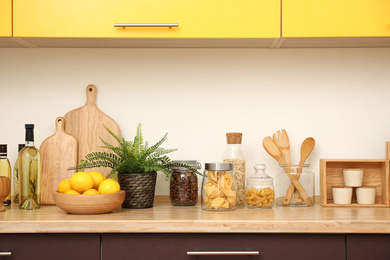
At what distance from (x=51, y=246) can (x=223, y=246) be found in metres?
0.60

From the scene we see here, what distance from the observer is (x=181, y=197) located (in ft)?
6.22

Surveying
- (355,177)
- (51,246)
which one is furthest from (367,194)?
(51,246)

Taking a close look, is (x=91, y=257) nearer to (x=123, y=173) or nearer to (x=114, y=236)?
(x=114, y=236)

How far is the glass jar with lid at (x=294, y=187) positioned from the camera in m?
1.94

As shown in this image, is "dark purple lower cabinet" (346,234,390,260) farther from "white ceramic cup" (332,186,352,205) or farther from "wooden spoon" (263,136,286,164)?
"wooden spoon" (263,136,286,164)

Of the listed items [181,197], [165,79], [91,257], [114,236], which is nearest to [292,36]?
[165,79]
